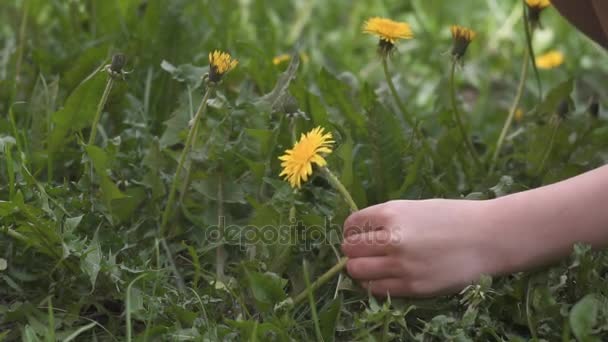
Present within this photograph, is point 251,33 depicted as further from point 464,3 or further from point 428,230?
point 428,230

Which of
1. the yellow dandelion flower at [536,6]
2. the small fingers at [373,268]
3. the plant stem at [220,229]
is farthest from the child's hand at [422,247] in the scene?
the yellow dandelion flower at [536,6]

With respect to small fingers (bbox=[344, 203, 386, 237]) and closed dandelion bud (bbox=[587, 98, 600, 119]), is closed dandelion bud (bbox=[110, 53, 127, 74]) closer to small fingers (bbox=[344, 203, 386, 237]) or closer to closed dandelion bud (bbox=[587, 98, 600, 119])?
small fingers (bbox=[344, 203, 386, 237])

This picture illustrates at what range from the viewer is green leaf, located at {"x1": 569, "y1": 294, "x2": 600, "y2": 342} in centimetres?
109

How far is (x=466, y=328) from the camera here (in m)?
1.12

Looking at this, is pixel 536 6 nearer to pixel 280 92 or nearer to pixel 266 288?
pixel 280 92

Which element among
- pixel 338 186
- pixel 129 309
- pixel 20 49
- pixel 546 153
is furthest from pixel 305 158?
pixel 20 49

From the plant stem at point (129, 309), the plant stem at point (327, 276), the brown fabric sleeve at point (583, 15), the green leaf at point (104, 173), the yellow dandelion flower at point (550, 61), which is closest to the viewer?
the plant stem at point (129, 309)

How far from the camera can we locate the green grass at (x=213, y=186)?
1.17 m

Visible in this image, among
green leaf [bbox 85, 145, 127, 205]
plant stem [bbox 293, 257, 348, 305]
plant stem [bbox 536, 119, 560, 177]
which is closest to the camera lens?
plant stem [bbox 293, 257, 348, 305]

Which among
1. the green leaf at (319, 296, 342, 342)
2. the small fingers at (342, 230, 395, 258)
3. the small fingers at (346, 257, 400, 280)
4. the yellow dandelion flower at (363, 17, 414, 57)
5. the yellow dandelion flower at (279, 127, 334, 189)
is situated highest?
the yellow dandelion flower at (363, 17, 414, 57)

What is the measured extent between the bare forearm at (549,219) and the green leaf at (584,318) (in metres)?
0.07

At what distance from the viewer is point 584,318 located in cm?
111

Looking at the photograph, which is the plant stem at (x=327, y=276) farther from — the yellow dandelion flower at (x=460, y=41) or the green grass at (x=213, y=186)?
the yellow dandelion flower at (x=460, y=41)

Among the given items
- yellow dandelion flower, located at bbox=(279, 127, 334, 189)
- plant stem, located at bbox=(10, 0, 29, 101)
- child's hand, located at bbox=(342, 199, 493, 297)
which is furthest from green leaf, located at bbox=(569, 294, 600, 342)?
plant stem, located at bbox=(10, 0, 29, 101)
